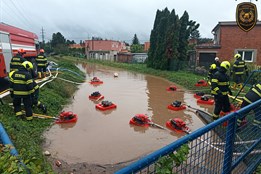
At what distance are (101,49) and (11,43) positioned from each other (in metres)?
52.9

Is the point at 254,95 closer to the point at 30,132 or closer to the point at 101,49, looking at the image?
the point at 30,132

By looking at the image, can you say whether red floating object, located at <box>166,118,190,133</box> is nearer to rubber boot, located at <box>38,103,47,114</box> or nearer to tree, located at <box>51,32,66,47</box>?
rubber boot, located at <box>38,103,47,114</box>

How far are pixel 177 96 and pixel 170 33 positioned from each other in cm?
1342

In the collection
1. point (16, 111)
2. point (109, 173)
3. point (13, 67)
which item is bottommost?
point (109, 173)

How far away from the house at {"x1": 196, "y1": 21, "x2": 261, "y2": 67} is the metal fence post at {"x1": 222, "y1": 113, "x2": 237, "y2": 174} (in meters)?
18.5

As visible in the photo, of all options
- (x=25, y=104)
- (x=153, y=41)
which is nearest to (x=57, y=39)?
(x=153, y=41)

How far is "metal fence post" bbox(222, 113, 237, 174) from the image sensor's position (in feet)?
9.34

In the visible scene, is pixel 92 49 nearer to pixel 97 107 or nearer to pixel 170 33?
pixel 170 33

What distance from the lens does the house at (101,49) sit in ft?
189

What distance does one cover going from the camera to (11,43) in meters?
12.0

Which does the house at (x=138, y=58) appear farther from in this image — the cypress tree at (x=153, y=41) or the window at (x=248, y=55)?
the window at (x=248, y=55)

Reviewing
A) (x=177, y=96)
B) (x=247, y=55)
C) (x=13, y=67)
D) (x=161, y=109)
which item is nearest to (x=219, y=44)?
(x=247, y=55)

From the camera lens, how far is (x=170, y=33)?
80.6 ft

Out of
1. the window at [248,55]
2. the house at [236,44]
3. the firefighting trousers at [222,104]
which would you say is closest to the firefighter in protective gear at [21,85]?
the firefighting trousers at [222,104]
